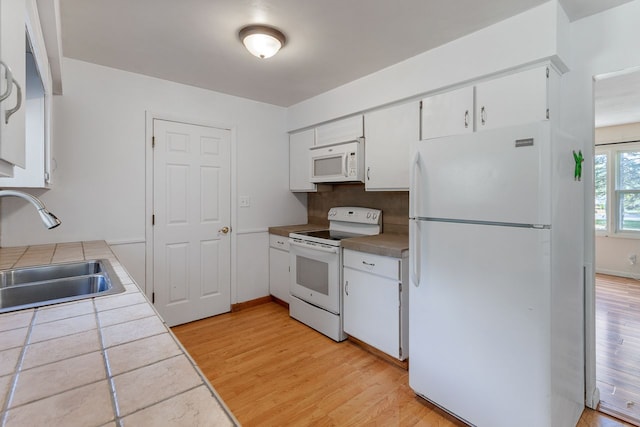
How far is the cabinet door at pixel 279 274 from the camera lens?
3.44 m

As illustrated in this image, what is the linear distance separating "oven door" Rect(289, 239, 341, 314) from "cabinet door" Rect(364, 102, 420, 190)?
29.1 inches

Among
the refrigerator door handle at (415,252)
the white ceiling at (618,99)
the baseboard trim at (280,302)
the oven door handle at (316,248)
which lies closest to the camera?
the refrigerator door handle at (415,252)

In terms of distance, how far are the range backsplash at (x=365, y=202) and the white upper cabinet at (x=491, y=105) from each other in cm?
79

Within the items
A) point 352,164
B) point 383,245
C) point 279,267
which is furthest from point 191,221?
point 383,245

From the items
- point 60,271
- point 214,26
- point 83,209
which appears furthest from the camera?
point 83,209

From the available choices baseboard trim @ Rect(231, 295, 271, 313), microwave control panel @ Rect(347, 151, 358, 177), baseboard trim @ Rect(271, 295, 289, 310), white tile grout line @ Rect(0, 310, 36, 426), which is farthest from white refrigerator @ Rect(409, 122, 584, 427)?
baseboard trim @ Rect(231, 295, 271, 313)

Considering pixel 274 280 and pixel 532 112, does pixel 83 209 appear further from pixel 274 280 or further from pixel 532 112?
pixel 532 112

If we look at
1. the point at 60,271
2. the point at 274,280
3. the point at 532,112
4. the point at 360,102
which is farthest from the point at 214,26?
the point at 274,280

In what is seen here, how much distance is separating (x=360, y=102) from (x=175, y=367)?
265 centimetres

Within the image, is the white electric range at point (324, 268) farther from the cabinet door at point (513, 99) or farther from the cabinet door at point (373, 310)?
the cabinet door at point (513, 99)

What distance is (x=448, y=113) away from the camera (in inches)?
86.7

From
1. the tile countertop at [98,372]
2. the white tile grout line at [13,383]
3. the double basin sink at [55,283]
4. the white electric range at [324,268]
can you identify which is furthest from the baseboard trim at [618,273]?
the white tile grout line at [13,383]

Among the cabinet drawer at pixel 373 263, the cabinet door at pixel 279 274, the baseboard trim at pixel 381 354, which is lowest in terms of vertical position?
the baseboard trim at pixel 381 354

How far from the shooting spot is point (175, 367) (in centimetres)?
70
